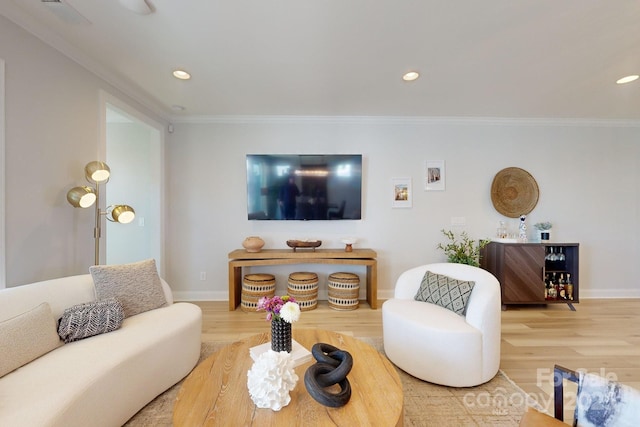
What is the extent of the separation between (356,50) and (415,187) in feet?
7.09

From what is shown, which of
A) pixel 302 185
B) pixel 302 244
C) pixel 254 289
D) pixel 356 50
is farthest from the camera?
pixel 302 185

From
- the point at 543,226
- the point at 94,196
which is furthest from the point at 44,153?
the point at 543,226

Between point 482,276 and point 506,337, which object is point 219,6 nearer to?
point 482,276

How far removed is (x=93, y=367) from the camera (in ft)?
4.42

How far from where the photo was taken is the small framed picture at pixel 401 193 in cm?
371

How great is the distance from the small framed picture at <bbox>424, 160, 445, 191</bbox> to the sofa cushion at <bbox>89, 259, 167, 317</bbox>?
3.46m

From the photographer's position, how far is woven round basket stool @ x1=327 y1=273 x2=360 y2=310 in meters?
3.31

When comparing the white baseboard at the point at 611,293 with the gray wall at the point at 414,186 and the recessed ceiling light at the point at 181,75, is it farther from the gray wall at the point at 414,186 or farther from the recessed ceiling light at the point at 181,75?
the recessed ceiling light at the point at 181,75

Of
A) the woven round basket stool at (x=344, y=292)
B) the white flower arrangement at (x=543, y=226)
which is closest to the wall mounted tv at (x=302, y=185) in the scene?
the woven round basket stool at (x=344, y=292)

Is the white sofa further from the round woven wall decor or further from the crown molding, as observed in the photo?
the round woven wall decor

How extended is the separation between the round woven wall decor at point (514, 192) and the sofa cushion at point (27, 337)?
15.5ft

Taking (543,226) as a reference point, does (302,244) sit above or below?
below

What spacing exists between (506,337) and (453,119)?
2814mm

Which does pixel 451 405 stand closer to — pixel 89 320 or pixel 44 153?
pixel 89 320
